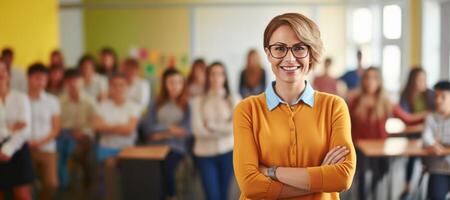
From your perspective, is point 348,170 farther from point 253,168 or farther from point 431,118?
point 431,118

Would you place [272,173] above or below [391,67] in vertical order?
below

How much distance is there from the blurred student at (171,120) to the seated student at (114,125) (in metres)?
0.16

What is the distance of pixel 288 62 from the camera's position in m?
1.42

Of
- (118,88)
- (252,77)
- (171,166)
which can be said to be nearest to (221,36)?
(252,77)

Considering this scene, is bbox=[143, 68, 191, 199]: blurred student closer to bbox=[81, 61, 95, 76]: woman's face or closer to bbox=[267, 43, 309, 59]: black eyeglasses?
→ bbox=[81, 61, 95, 76]: woman's face

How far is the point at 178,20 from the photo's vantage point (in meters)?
6.04

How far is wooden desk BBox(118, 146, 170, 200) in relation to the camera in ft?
13.4

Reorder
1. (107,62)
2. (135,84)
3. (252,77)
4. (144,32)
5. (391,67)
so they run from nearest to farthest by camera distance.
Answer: (391,67) → (252,77) → (135,84) → (107,62) → (144,32)

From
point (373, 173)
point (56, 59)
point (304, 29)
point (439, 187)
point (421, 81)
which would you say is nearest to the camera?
point (304, 29)

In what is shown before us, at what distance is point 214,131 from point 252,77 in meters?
1.17

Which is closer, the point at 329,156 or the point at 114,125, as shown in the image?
the point at 329,156

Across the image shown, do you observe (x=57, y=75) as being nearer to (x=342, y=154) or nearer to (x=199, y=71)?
(x=199, y=71)

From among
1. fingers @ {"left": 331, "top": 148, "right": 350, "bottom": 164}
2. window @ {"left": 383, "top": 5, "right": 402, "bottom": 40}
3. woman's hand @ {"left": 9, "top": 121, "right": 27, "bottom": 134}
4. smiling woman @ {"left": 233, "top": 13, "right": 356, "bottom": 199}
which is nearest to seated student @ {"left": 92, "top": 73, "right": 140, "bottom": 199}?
woman's hand @ {"left": 9, "top": 121, "right": 27, "bottom": 134}

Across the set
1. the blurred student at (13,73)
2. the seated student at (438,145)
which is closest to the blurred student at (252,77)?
the seated student at (438,145)
